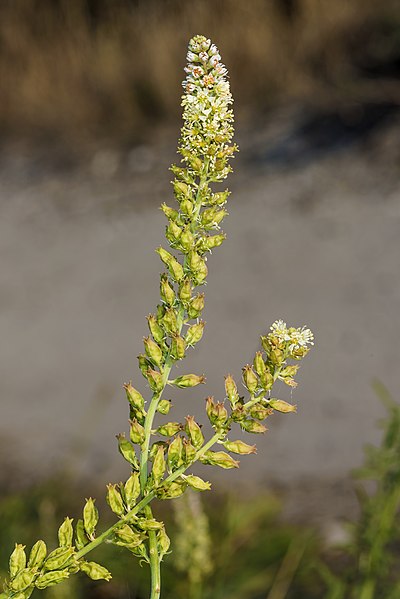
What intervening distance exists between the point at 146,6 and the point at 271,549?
27.9 feet

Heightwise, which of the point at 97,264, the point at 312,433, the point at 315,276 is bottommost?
the point at 312,433

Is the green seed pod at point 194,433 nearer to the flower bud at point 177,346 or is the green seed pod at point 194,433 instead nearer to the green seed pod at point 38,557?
the flower bud at point 177,346

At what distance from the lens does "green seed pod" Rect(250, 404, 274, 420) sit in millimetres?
1021

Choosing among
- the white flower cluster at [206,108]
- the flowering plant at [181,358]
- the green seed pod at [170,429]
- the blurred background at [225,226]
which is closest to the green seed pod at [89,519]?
the flowering plant at [181,358]

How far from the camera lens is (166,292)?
104 cm

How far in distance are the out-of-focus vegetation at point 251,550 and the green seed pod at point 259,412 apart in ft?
3.39

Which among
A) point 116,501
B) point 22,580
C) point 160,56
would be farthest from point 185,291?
point 160,56

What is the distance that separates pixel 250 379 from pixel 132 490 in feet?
0.58

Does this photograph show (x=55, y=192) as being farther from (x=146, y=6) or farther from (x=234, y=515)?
(x=234, y=515)

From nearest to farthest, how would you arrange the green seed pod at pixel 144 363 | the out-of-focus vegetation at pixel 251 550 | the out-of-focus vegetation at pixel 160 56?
the green seed pod at pixel 144 363 → the out-of-focus vegetation at pixel 251 550 → the out-of-focus vegetation at pixel 160 56

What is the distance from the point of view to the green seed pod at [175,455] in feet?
3.27

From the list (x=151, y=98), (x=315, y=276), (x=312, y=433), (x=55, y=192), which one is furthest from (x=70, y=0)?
(x=312, y=433)

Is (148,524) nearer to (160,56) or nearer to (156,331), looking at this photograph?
(156,331)

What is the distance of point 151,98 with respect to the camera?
35.7ft
